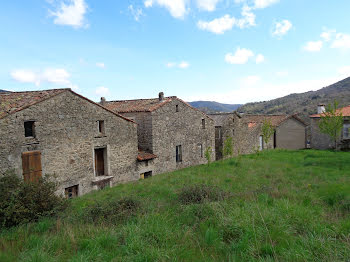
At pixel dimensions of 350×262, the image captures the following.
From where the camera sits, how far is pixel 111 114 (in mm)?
14055

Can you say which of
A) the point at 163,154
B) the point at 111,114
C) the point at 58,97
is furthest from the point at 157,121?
the point at 58,97

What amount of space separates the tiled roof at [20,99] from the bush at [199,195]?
7459 millimetres

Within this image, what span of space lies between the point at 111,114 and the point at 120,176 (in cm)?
374

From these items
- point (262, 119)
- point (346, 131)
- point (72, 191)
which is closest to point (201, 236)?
point (72, 191)

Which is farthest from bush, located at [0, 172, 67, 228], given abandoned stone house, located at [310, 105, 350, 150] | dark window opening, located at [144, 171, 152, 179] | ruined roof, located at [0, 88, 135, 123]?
abandoned stone house, located at [310, 105, 350, 150]

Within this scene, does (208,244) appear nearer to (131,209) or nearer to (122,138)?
(131,209)

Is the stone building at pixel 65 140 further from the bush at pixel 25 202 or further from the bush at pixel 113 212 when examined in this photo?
the bush at pixel 113 212

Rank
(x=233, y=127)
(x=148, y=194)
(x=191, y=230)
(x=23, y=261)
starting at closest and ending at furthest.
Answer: (x=23, y=261) < (x=191, y=230) < (x=148, y=194) < (x=233, y=127)

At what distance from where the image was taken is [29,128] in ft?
34.4

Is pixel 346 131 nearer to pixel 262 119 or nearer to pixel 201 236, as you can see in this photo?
pixel 262 119

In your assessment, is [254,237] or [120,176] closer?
[254,237]

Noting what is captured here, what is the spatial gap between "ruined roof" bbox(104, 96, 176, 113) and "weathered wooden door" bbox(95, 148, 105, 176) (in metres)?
4.48

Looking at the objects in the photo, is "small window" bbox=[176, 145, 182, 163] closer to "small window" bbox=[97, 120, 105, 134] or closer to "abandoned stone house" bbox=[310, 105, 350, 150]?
"small window" bbox=[97, 120, 105, 134]

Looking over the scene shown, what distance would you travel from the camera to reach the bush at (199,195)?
799 cm
